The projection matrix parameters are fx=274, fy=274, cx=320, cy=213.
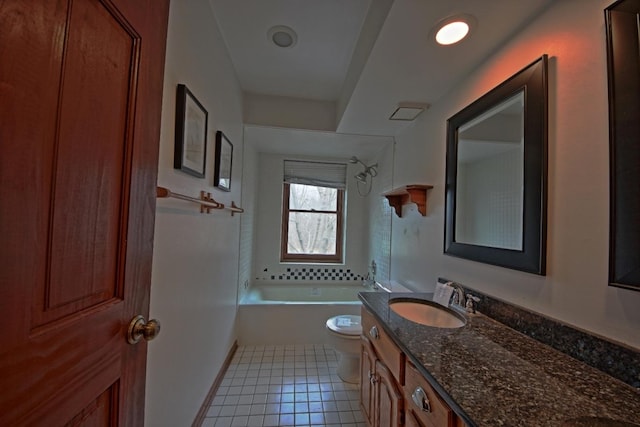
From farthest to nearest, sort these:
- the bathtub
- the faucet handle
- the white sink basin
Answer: the bathtub
the white sink basin
the faucet handle

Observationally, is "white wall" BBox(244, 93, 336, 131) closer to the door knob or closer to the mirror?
the mirror

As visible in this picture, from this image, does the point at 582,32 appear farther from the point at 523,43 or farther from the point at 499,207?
the point at 499,207

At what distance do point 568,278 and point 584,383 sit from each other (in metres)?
0.34

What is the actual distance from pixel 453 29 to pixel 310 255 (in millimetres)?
3063

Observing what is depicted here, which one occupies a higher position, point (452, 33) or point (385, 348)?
point (452, 33)

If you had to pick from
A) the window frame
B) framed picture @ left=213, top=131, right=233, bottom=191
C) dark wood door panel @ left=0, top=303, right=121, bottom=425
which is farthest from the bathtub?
dark wood door panel @ left=0, top=303, right=121, bottom=425

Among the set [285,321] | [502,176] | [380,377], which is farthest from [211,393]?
[502,176]

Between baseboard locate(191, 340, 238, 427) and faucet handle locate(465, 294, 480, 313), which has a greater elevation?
faucet handle locate(465, 294, 480, 313)

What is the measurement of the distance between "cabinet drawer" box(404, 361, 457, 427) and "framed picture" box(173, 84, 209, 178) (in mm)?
1269

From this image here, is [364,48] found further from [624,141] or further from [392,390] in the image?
[392,390]

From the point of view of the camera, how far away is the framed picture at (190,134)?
1.23m

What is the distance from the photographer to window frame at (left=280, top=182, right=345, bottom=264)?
12.4ft

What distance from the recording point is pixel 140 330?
0.72 metres

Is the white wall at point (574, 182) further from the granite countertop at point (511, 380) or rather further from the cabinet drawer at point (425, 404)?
the cabinet drawer at point (425, 404)
